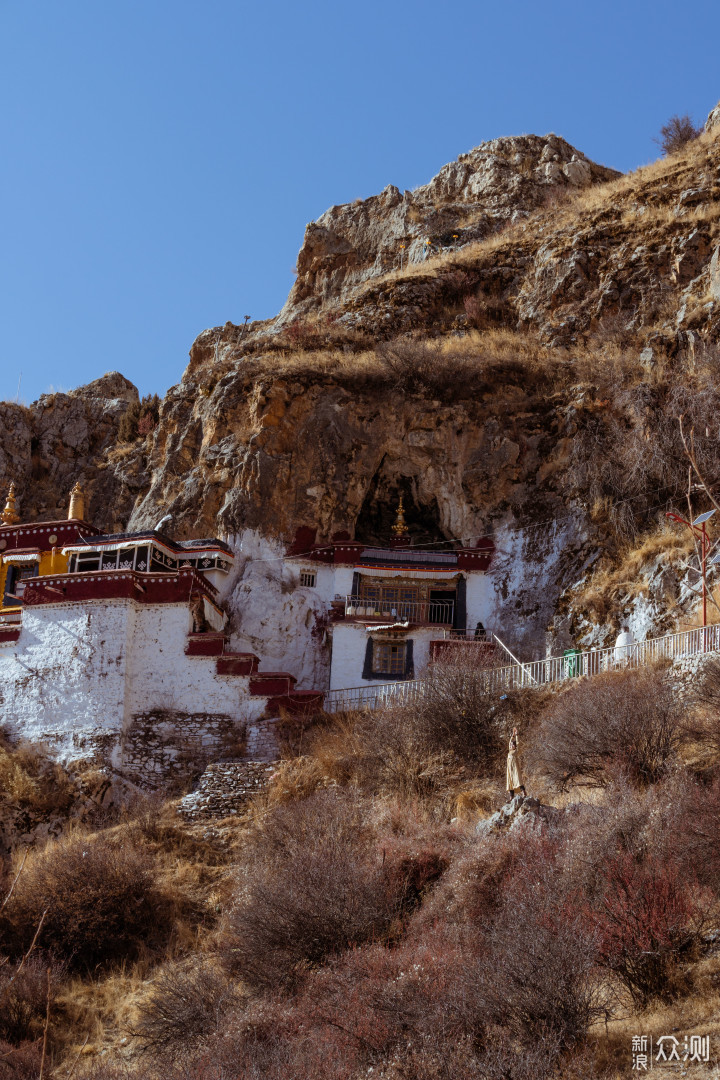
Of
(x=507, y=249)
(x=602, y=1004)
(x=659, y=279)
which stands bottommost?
(x=602, y=1004)

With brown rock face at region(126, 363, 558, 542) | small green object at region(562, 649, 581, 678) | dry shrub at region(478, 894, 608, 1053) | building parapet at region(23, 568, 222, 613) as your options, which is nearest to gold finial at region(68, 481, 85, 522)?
brown rock face at region(126, 363, 558, 542)

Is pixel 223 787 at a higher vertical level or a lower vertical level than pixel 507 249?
lower

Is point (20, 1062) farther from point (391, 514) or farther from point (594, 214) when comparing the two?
point (594, 214)

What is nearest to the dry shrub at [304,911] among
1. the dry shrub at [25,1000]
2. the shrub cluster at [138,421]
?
the dry shrub at [25,1000]

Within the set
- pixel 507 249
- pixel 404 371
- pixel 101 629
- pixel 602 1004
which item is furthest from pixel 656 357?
pixel 602 1004

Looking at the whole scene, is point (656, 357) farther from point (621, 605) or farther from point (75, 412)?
point (75, 412)

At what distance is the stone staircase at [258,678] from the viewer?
1025 inches

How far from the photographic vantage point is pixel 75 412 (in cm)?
4434

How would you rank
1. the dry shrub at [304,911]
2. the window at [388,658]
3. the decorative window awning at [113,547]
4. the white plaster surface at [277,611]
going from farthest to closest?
the white plaster surface at [277,611] < the decorative window awning at [113,547] < the window at [388,658] < the dry shrub at [304,911]

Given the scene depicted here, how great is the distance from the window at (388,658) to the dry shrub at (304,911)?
11.1 m

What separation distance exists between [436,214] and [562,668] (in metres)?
31.1

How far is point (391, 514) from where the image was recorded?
1435 inches

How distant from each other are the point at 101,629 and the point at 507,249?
25.3 metres

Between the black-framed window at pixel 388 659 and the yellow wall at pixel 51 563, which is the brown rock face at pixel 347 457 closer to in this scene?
the yellow wall at pixel 51 563
